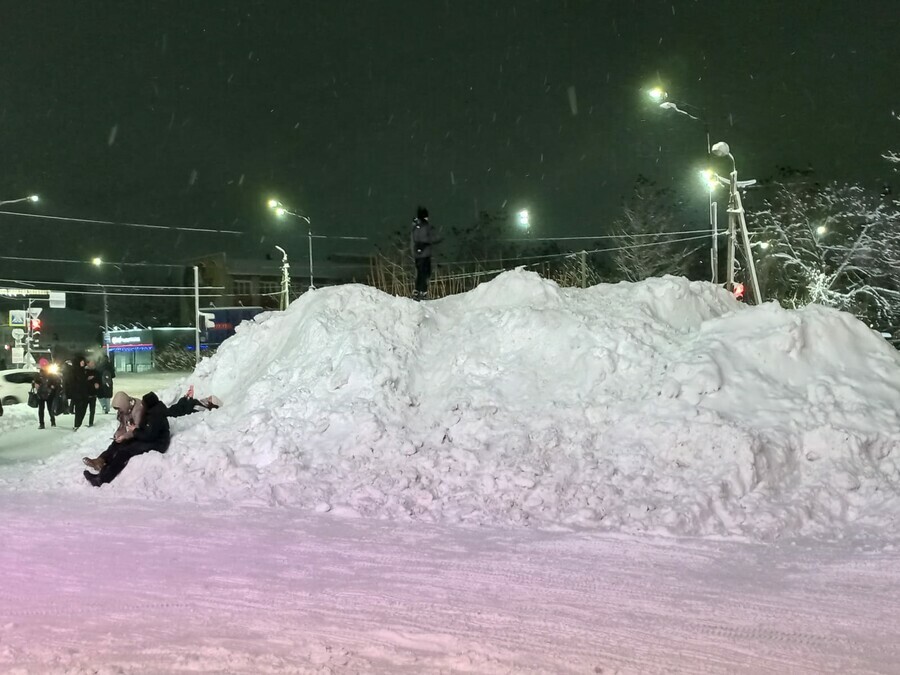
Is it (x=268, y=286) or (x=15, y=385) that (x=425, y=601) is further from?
(x=268, y=286)

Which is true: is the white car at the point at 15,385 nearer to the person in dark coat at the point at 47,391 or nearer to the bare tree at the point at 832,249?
the person in dark coat at the point at 47,391

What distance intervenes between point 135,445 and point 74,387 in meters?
6.57

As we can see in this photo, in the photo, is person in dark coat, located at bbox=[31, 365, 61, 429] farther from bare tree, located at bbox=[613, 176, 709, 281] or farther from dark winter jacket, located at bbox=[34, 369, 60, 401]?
bare tree, located at bbox=[613, 176, 709, 281]

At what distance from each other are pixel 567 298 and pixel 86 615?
905cm

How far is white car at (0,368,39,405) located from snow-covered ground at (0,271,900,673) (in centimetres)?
805

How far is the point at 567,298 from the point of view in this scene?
12.2m

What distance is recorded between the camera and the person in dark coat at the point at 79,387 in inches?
588

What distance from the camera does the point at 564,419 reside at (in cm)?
949

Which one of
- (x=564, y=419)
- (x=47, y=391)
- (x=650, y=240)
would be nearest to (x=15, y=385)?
(x=47, y=391)

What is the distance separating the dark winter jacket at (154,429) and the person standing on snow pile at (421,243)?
6.30m

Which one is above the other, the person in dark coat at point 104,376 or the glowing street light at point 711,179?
the glowing street light at point 711,179

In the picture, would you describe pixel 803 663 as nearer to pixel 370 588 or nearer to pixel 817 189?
pixel 370 588

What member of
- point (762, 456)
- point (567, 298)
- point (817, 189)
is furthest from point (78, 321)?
point (762, 456)

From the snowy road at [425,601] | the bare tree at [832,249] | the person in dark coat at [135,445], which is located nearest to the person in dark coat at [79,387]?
the person in dark coat at [135,445]
